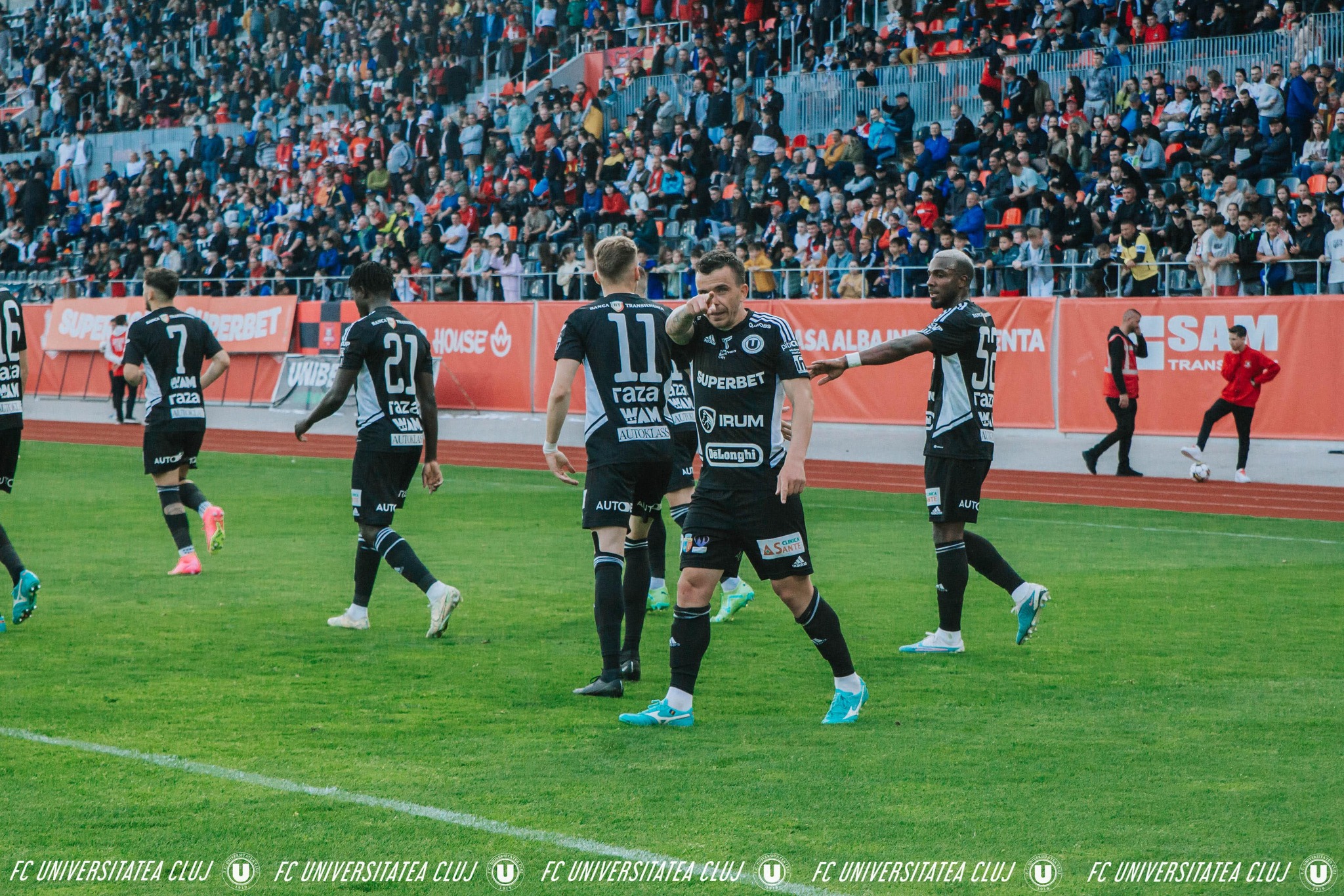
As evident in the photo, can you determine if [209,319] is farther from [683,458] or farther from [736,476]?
[736,476]

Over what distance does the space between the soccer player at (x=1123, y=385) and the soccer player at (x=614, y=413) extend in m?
12.5

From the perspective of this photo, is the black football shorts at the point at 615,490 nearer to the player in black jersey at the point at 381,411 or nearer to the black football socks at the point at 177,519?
the player in black jersey at the point at 381,411

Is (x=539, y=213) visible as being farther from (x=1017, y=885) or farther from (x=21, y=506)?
(x=1017, y=885)

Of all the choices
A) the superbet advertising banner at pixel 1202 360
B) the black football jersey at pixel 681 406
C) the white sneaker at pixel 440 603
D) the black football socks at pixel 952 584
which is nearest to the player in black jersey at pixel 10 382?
the white sneaker at pixel 440 603

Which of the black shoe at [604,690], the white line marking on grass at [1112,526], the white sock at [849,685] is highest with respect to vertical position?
the white sock at [849,685]

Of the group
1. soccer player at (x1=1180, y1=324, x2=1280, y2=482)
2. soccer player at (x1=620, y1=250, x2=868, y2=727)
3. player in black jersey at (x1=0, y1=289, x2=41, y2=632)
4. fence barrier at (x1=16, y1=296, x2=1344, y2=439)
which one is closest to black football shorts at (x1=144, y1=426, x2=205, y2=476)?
player in black jersey at (x1=0, y1=289, x2=41, y2=632)

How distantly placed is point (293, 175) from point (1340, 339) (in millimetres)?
24980

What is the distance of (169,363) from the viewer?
446 inches

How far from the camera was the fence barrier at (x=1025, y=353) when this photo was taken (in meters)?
19.3

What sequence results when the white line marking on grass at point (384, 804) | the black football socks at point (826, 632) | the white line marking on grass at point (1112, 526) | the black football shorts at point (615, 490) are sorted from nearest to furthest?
the white line marking on grass at point (384, 804) → the black football socks at point (826, 632) → the black football shorts at point (615, 490) → the white line marking on grass at point (1112, 526)

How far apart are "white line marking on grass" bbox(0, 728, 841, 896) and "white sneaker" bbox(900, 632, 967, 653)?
3.79m

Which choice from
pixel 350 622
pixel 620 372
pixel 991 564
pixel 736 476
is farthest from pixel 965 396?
pixel 350 622

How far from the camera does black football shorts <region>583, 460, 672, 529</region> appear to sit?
738cm

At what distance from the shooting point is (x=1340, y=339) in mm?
18812
